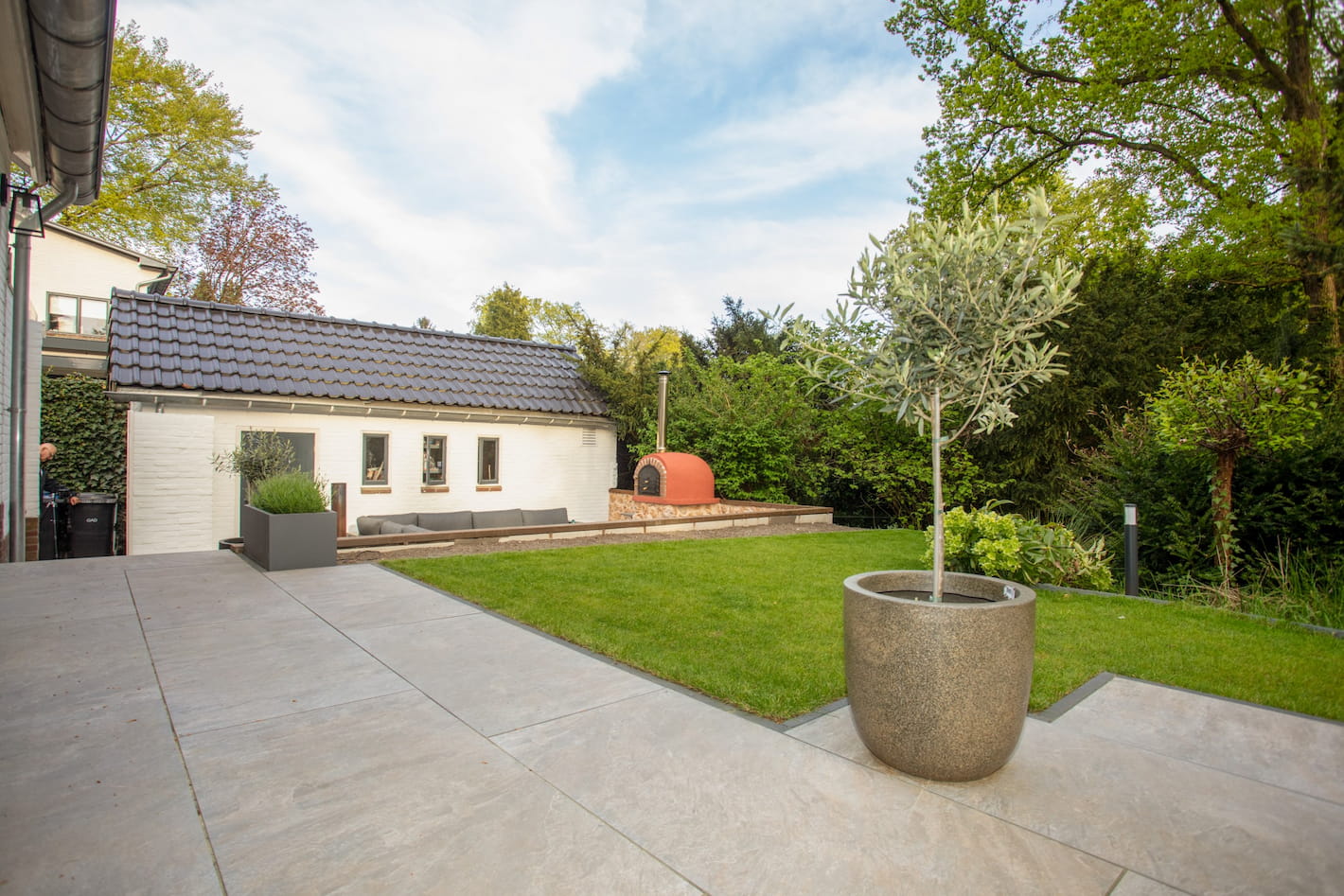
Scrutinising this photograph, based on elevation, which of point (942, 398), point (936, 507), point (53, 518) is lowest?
point (53, 518)

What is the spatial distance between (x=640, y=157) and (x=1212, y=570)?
14725 millimetres

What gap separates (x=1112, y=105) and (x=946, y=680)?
16.9 m

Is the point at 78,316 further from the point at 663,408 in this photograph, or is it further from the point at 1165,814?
the point at 1165,814

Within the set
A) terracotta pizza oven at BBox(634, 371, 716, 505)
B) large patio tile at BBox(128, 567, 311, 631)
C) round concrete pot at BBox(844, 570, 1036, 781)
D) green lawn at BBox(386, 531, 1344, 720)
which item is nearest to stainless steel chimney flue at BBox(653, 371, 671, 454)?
terracotta pizza oven at BBox(634, 371, 716, 505)

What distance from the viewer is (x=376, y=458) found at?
1373 cm

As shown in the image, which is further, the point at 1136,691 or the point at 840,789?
the point at 1136,691

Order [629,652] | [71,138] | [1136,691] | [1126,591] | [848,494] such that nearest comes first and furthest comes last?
[1136,691] < [629,652] < [71,138] < [1126,591] < [848,494]

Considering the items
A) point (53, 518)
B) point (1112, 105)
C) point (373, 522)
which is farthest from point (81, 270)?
point (1112, 105)

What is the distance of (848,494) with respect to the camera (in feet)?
50.9


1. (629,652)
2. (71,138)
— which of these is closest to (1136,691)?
(629,652)

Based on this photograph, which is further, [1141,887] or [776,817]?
[776,817]

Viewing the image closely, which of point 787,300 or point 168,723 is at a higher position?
point 787,300

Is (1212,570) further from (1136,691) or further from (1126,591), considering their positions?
(1136,691)

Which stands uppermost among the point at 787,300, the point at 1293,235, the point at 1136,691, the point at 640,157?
the point at 640,157
